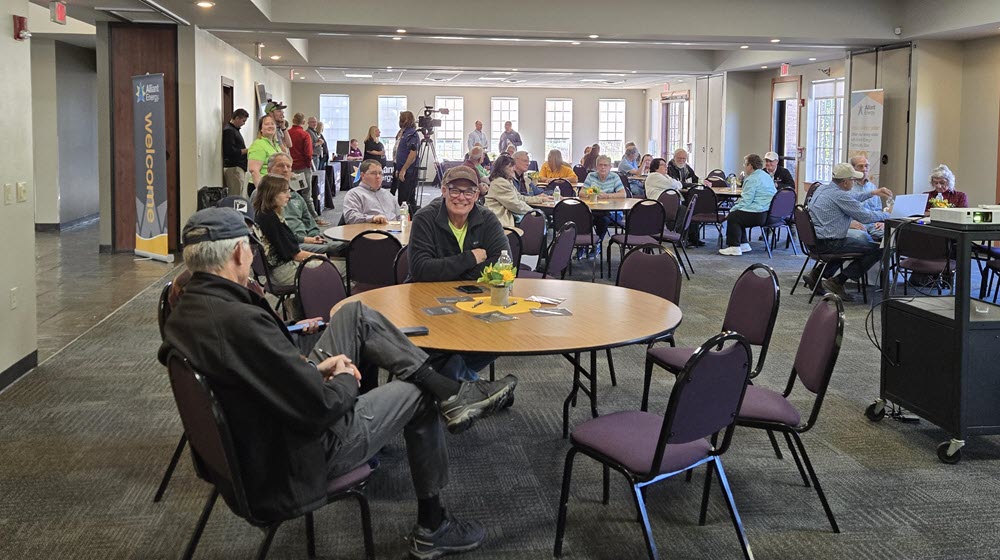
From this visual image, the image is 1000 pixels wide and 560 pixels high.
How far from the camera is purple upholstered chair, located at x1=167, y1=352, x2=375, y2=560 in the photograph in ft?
7.75

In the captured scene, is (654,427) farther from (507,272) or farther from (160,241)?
(160,241)

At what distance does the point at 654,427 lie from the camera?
309cm

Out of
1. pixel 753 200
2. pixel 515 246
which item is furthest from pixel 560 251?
pixel 753 200

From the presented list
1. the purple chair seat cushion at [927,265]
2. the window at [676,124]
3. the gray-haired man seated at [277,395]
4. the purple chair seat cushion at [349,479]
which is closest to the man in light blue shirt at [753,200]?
the purple chair seat cushion at [927,265]

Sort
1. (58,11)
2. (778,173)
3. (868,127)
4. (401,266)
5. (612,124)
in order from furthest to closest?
1. (612,124)
2. (778,173)
3. (868,127)
4. (58,11)
5. (401,266)

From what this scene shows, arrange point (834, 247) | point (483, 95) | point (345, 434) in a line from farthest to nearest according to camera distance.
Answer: point (483, 95) < point (834, 247) < point (345, 434)

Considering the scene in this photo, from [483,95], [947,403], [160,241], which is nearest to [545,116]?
[483,95]

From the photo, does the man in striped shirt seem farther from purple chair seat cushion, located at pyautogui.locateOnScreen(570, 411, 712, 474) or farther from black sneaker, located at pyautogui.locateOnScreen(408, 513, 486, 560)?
black sneaker, located at pyautogui.locateOnScreen(408, 513, 486, 560)

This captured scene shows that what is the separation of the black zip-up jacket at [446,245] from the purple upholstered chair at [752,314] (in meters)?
1.02

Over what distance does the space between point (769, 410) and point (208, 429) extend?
199 cm

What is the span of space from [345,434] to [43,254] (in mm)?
9252

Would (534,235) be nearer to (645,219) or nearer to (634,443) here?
(645,219)

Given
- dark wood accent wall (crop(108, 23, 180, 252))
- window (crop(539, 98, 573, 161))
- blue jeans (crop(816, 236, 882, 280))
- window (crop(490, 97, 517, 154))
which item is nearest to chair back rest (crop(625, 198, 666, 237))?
blue jeans (crop(816, 236, 882, 280))

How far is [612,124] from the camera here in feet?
86.1
